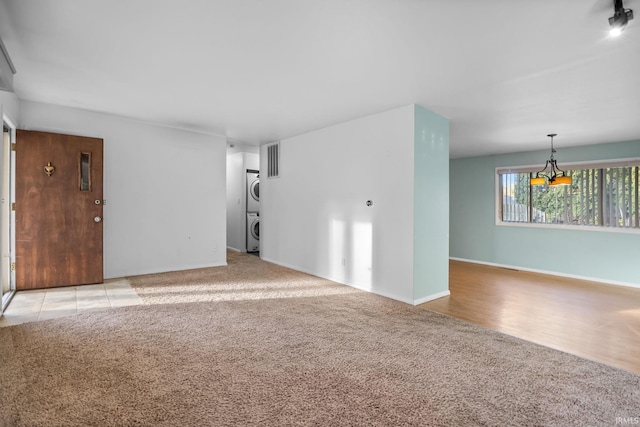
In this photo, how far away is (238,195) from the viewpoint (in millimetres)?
8203

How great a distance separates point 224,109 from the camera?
175 inches

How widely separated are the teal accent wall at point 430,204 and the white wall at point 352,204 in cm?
11

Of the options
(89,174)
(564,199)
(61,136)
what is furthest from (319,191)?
(564,199)

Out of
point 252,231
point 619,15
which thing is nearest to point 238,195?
point 252,231

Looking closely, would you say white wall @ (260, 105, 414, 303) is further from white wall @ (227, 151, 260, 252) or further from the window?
the window

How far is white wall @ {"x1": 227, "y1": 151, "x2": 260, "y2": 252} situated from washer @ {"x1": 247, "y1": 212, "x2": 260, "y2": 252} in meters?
0.10

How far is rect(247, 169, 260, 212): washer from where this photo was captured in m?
8.02

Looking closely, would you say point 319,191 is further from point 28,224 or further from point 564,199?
point 564,199

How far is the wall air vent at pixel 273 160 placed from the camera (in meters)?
6.51

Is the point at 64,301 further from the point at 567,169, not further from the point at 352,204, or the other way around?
the point at 567,169

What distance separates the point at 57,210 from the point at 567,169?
857cm

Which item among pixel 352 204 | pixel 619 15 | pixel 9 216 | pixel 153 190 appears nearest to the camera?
pixel 619 15

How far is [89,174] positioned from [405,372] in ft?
15.8

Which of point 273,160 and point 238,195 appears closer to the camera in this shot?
point 273,160
